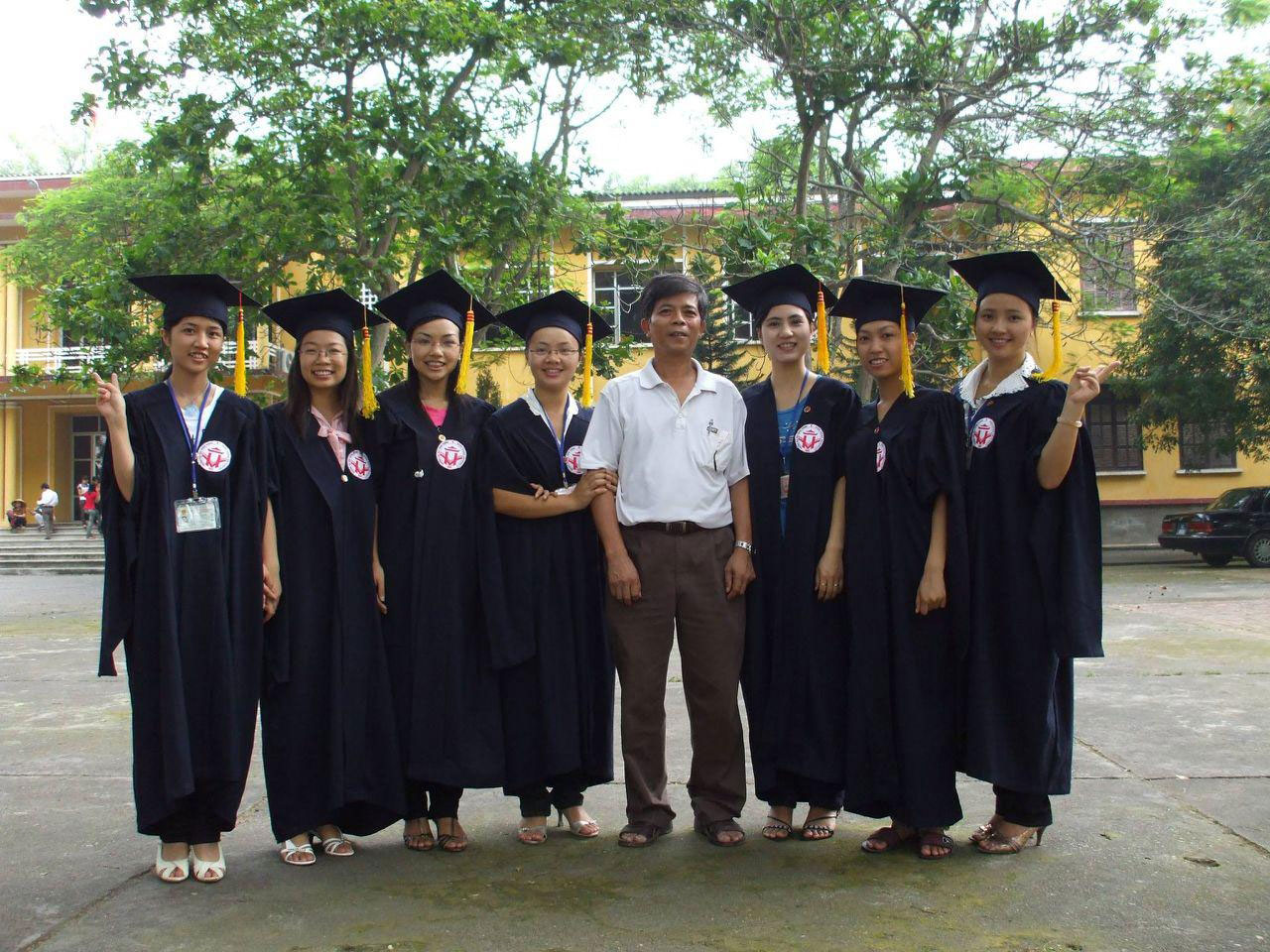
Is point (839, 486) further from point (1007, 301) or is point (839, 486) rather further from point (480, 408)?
point (480, 408)

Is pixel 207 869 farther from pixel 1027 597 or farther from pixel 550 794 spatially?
pixel 1027 597

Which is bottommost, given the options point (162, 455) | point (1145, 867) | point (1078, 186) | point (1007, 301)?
point (1145, 867)

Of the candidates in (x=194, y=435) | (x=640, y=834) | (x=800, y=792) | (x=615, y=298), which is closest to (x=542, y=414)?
(x=194, y=435)

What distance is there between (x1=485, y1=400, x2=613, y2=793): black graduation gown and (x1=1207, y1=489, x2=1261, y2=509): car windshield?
17.8 m

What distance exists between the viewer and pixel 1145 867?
3.92m

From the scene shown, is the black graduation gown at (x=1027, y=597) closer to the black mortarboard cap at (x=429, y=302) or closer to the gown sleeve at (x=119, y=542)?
the black mortarboard cap at (x=429, y=302)

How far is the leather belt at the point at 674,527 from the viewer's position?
439 centimetres

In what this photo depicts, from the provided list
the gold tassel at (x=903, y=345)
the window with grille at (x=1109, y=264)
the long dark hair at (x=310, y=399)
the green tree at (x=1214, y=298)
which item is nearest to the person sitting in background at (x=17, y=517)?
the window with grille at (x=1109, y=264)

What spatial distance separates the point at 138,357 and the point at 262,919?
456 inches

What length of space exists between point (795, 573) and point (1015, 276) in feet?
4.50

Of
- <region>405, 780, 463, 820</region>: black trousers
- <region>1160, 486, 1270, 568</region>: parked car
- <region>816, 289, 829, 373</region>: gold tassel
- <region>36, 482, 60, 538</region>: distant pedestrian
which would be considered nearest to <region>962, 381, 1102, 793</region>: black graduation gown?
<region>816, 289, 829, 373</region>: gold tassel

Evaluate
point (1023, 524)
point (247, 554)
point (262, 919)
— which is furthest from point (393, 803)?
point (1023, 524)

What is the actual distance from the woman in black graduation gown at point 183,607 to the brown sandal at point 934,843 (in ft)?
7.69

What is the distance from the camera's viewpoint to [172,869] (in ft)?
12.9
